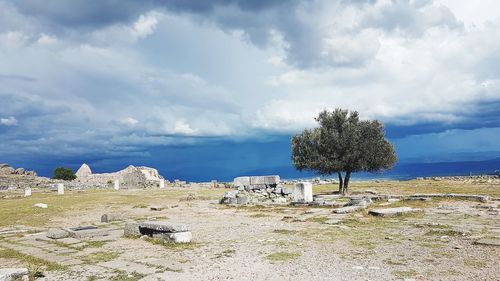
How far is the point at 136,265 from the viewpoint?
10.0 metres

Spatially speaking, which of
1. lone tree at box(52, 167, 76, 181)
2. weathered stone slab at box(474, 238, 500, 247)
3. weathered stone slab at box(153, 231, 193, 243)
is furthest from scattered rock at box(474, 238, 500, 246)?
lone tree at box(52, 167, 76, 181)

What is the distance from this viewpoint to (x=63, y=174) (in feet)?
262

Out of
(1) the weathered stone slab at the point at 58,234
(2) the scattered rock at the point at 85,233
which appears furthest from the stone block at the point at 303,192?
(1) the weathered stone slab at the point at 58,234

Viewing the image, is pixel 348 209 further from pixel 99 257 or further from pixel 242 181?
pixel 242 181

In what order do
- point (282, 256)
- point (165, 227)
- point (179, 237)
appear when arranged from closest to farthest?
point (282, 256)
point (179, 237)
point (165, 227)

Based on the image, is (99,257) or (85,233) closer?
(99,257)

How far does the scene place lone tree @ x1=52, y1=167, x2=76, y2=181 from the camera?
261ft

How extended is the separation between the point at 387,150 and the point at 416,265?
27813 mm

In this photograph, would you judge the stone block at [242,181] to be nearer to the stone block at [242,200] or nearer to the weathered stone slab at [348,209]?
the stone block at [242,200]

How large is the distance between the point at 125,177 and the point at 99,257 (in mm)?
62264

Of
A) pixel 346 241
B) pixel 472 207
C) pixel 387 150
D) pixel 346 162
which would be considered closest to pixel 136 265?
pixel 346 241

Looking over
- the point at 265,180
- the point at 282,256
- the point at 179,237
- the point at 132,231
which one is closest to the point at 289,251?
the point at 282,256

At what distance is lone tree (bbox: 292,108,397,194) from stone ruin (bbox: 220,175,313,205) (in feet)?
15.3

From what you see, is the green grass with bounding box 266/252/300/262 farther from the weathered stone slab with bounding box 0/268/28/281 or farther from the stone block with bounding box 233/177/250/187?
the stone block with bounding box 233/177/250/187
